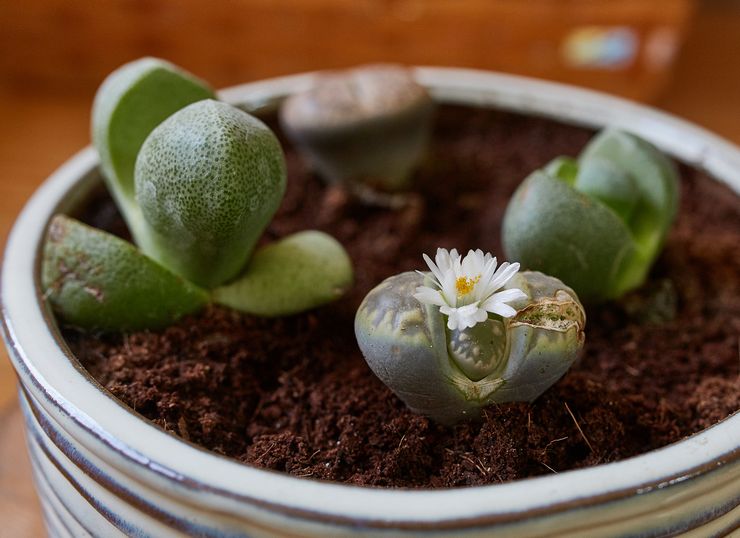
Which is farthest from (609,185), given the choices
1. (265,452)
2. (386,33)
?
(386,33)

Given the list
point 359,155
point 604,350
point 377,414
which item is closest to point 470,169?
point 359,155

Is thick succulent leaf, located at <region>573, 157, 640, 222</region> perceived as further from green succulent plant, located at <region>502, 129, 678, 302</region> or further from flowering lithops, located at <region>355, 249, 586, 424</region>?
flowering lithops, located at <region>355, 249, 586, 424</region>

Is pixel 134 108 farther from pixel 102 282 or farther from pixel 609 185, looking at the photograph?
pixel 609 185

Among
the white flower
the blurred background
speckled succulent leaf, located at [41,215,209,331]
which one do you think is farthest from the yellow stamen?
the blurred background

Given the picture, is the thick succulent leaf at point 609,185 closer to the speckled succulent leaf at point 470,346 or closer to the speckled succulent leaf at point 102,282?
the speckled succulent leaf at point 470,346

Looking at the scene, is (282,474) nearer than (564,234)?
Yes

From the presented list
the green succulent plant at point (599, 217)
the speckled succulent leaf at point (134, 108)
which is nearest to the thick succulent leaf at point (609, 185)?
the green succulent plant at point (599, 217)
